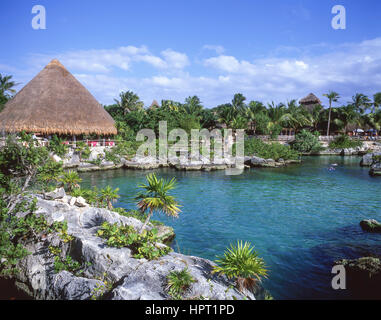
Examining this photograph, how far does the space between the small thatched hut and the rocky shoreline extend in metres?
68.3

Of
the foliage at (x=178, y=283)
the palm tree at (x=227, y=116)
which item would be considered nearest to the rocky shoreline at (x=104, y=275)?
the foliage at (x=178, y=283)

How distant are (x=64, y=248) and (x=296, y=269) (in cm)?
871

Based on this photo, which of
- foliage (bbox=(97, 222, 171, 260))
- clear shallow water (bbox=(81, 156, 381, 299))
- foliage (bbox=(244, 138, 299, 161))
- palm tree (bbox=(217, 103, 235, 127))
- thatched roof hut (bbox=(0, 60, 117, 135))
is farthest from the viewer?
palm tree (bbox=(217, 103, 235, 127))

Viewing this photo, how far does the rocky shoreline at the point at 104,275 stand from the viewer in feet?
21.4

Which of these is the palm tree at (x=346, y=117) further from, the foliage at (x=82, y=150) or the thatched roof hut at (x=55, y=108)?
the foliage at (x=82, y=150)

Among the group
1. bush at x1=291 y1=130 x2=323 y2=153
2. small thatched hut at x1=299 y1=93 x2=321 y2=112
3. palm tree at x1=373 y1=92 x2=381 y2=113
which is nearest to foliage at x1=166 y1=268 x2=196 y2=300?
bush at x1=291 y1=130 x2=323 y2=153

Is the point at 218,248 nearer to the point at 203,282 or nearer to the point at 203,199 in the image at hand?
the point at 203,282

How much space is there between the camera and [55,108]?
31.2 metres

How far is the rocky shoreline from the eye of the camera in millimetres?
6531

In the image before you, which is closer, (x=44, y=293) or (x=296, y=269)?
(x=44, y=293)

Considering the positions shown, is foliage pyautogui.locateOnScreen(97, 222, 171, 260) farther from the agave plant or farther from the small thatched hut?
the small thatched hut

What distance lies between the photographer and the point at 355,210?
1712cm

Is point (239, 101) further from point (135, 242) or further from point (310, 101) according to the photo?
point (135, 242)
